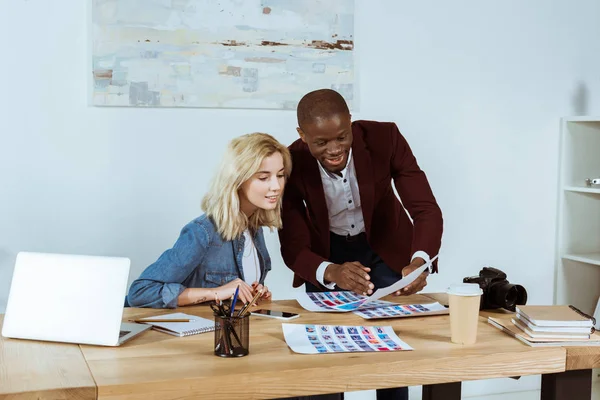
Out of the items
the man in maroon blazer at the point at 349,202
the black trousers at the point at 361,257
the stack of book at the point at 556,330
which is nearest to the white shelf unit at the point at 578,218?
the man in maroon blazer at the point at 349,202

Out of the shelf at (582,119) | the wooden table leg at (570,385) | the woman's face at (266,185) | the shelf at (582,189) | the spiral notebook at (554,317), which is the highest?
the shelf at (582,119)

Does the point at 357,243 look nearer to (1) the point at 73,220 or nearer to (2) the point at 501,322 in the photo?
(2) the point at 501,322

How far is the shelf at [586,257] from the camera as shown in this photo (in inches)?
147

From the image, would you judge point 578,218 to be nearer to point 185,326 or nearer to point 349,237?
point 349,237

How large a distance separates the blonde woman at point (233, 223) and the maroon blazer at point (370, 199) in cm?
11

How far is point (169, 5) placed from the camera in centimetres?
312

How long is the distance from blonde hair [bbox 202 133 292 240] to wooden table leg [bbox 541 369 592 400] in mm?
1010

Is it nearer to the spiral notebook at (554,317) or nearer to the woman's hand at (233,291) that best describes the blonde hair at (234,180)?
the woman's hand at (233,291)

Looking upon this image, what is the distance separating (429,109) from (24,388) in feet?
8.90

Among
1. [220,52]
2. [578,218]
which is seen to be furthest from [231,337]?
[578,218]

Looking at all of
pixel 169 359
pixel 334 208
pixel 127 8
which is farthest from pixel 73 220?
pixel 169 359

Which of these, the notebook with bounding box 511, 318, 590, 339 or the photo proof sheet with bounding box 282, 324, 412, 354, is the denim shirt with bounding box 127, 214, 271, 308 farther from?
the notebook with bounding box 511, 318, 590, 339

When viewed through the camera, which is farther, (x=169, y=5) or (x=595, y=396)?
(x=595, y=396)

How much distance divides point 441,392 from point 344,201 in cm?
86
